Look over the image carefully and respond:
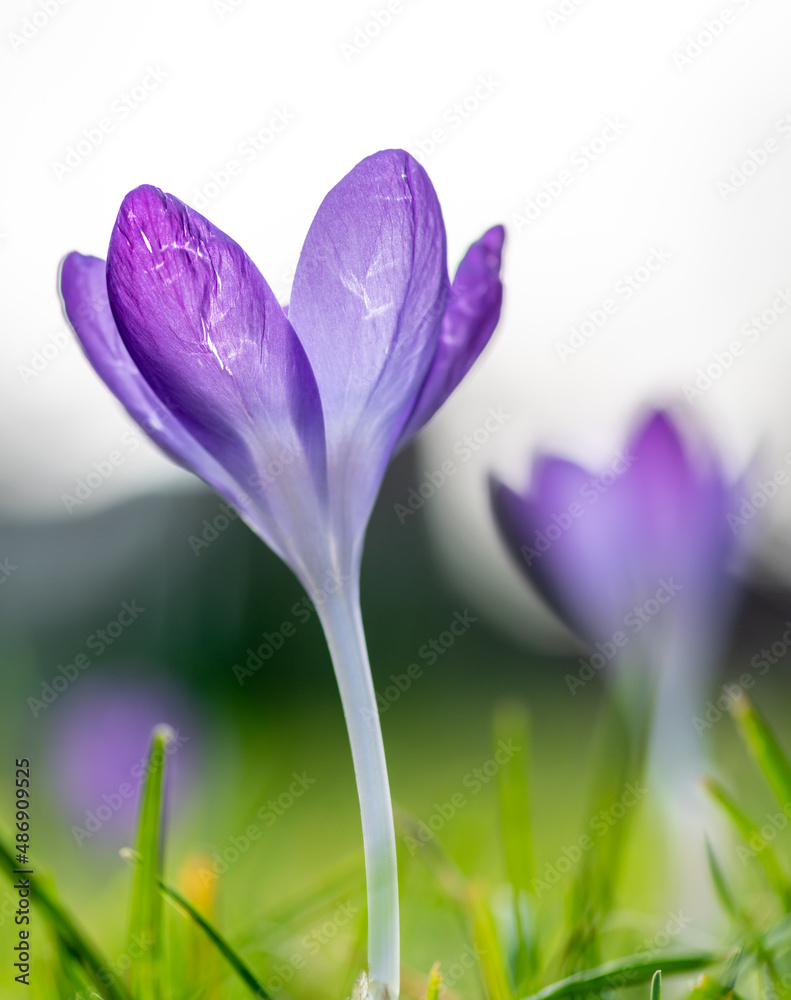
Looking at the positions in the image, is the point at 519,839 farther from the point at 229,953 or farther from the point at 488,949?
the point at 229,953

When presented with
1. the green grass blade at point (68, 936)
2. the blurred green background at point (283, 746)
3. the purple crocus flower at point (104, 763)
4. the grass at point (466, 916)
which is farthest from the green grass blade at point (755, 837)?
the purple crocus flower at point (104, 763)

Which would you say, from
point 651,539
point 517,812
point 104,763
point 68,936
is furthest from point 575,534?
point 104,763

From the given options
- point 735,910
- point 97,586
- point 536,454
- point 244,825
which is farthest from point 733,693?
point 97,586

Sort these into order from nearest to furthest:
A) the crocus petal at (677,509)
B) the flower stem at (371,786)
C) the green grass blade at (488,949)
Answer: the flower stem at (371,786), the green grass blade at (488,949), the crocus petal at (677,509)

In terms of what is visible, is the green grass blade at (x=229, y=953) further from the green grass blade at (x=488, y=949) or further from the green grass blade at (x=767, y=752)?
the green grass blade at (x=767, y=752)

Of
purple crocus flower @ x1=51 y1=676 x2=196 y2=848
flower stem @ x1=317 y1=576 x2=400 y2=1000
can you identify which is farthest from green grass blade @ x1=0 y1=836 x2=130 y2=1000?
purple crocus flower @ x1=51 y1=676 x2=196 y2=848

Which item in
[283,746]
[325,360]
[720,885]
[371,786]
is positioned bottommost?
[283,746]

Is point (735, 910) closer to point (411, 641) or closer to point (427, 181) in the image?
point (427, 181)
